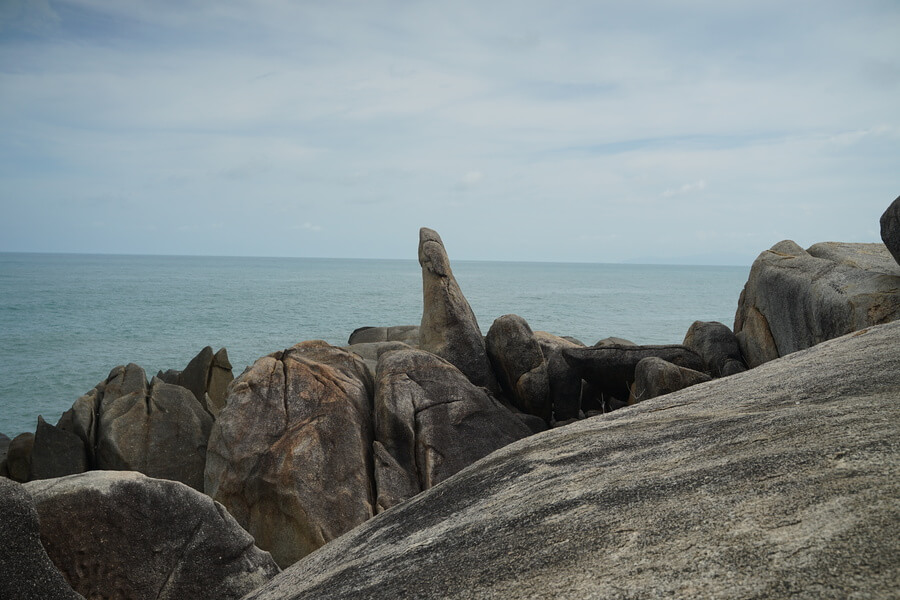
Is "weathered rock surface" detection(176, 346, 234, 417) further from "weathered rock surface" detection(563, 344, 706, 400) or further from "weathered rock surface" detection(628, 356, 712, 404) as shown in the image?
"weathered rock surface" detection(628, 356, 712, 404)

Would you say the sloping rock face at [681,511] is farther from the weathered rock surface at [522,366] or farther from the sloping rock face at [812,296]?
the weathered rock surface at [522,366]

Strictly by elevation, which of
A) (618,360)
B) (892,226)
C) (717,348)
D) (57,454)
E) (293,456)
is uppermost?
(892,226)

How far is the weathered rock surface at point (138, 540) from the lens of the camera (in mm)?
6613

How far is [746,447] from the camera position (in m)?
4.49

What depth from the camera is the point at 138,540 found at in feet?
22.3

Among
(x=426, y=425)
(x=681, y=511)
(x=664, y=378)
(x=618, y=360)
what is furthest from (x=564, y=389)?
(x=681, y=511)

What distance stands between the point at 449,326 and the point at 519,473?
457 inches

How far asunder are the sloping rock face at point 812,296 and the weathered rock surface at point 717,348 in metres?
0.24

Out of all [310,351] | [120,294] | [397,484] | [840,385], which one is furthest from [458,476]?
[120,294]

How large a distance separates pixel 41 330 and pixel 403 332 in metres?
46.4

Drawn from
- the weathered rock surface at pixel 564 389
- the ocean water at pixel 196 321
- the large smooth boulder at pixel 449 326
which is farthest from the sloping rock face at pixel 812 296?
the ocean water at pixel 196 321

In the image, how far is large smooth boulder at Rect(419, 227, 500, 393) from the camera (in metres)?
16.8

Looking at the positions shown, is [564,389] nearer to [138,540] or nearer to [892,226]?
[892,226]

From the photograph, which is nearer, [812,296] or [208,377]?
[812,296]
